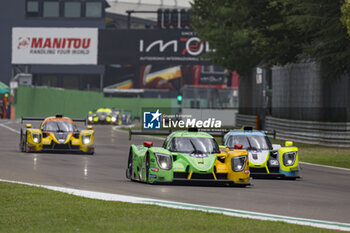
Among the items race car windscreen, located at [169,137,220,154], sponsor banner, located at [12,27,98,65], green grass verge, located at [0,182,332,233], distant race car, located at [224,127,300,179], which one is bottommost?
green grass verge, located at [0,182,332,233]

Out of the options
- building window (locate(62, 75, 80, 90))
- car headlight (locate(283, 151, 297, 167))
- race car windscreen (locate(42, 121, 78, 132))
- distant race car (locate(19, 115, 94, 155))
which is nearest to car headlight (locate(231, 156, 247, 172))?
car headlight (locate(283, 151, 297, 167))

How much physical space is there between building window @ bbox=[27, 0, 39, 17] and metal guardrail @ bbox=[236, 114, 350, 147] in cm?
6348

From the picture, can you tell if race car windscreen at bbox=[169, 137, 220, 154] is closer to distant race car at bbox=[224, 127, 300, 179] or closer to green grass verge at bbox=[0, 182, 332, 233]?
distant race car at bbox=[224, 127, 300, 179]

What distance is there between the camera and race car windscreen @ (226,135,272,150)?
21.3 metres

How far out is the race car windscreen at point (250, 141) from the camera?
21328 millimetres

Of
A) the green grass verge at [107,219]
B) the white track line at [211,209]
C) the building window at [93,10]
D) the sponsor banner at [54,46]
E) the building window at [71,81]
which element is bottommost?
the white track line at [211,209]

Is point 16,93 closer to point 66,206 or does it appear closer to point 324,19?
point 324,19

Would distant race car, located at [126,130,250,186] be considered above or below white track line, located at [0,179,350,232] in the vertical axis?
above

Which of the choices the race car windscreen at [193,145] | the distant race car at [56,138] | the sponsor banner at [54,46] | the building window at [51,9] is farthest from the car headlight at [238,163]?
the building window at [51,9]

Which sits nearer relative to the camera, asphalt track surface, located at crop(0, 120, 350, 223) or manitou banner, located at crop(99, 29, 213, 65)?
asphalt track surface, located at crop(0, 120, 350, 223)

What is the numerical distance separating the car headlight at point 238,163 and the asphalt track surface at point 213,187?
408 mm

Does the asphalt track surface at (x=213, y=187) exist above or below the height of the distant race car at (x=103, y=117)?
below

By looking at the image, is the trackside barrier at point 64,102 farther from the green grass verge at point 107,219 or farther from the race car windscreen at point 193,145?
the green grass verge at point 107,219

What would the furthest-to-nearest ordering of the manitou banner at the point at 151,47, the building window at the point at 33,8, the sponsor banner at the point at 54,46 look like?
1. the building window at the point at 33,8
2. the sponsor banner at the point at 54,46
3. the manitou banner at the point at 151,47
